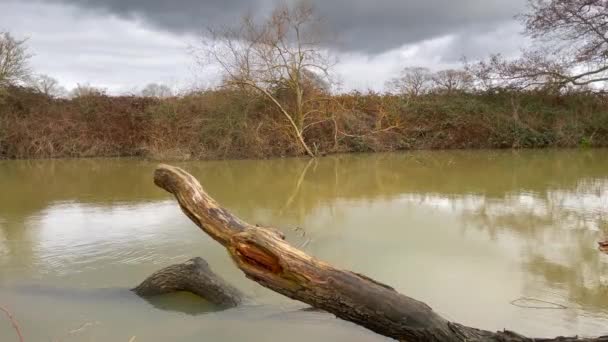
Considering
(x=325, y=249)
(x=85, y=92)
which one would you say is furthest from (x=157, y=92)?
(x=325, y=249)

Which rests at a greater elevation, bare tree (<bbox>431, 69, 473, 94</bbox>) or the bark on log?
bare tree (<bbox>431, 69, 473, 94</bbox>)

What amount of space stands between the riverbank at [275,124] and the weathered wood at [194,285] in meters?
14.6

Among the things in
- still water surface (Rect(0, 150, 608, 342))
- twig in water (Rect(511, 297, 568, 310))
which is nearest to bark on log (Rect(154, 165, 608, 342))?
still water surface (Rect(0, 150, 608, 342))

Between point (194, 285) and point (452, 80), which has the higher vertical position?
point (452, 80)

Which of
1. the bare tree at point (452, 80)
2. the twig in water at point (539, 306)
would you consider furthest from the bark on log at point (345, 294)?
the bare tree at point (452, 80)

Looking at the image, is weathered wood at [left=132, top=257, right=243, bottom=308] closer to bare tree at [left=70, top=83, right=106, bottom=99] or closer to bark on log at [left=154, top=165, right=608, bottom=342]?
bark on log at [left=154, top=165, right=608, bottom=342]

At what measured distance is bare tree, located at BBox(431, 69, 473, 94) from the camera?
24547mm

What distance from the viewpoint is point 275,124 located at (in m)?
19.4

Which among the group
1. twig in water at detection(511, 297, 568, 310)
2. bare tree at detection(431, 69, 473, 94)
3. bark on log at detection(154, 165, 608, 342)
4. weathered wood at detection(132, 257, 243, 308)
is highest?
bare tree at detection(431, 69, 473, 94)

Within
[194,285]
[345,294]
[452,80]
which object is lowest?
[194,285]

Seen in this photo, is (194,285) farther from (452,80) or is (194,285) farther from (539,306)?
(452,80)

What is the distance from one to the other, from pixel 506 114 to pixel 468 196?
15.2 metres

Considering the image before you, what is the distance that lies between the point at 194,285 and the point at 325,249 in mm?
1970

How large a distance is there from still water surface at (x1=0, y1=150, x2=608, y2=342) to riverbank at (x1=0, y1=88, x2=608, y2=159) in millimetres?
7390
